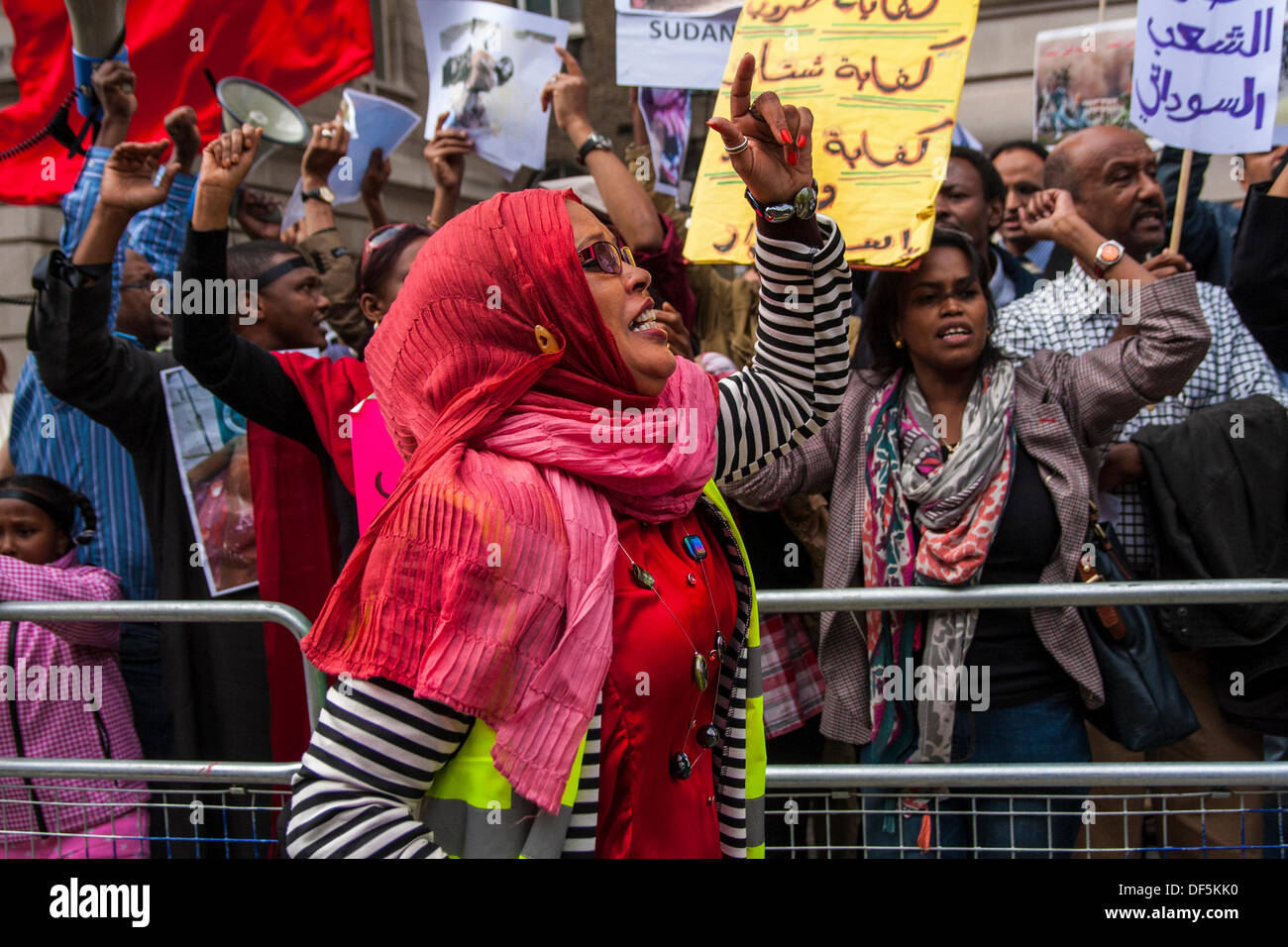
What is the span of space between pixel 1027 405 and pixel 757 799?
1.62 m

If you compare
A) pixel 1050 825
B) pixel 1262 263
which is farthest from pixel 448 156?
pixel 1050 825

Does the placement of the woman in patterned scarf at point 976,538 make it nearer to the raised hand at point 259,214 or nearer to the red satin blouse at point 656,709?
the red satin blouse at point 656,709

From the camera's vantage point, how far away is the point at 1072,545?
305 cm

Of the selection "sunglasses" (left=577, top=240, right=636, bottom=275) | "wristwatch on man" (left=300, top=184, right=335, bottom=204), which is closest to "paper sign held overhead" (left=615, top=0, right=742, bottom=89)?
"wristwatch on man" (left=300, top=184, right=335, bottom=204)

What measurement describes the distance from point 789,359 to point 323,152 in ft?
9.21

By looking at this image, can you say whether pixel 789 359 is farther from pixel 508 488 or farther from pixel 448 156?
pixel 448 156

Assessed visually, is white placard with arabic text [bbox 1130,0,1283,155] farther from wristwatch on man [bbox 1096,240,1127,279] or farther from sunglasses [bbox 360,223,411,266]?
sunglasses [bbox 360,223,411,266]

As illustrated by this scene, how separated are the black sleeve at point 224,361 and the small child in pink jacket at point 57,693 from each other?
0.82 meters

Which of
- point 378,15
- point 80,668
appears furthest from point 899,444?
point 378,15

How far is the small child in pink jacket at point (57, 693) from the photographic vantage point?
10.5ft

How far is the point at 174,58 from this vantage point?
16.3ft

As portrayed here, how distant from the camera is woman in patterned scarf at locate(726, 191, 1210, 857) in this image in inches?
118

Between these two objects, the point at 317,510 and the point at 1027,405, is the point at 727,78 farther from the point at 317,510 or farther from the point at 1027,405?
the point at 317,510

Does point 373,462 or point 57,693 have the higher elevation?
point 373,462
